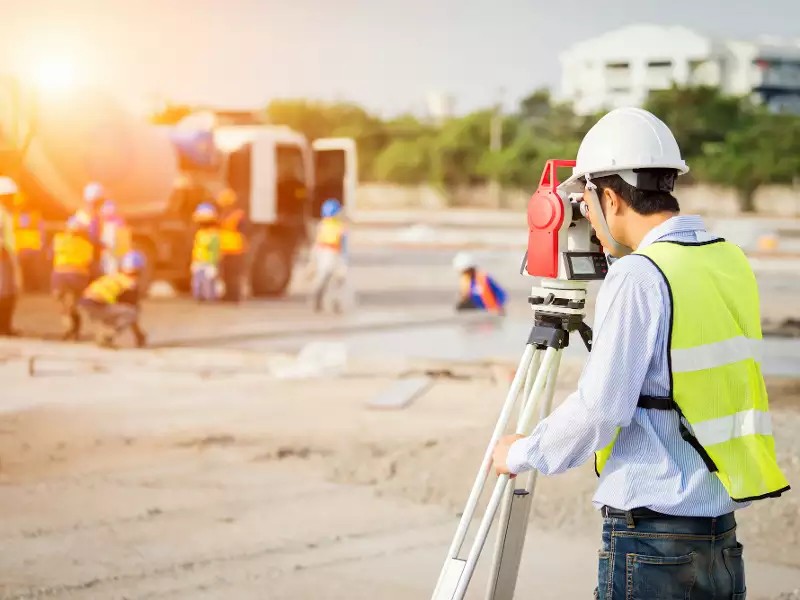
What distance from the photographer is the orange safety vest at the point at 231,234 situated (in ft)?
47.4

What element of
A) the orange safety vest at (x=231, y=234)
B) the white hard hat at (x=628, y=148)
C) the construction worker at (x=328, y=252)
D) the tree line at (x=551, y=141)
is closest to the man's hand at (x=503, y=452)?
the white hard hat at (x=628, y=148)

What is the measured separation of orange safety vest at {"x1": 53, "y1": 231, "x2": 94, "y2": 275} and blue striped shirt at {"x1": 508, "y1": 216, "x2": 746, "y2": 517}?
9.05m

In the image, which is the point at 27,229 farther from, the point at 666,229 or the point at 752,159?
the point at 752,159

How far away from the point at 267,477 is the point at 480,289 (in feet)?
22.2

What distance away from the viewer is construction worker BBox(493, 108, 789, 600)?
7.04ft

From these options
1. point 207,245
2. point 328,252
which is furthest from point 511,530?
point 207,245

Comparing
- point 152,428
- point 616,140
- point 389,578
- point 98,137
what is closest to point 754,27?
point 98,137

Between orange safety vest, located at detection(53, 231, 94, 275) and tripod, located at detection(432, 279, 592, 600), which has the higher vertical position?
tripod, located at detection(432, 279, 592, 600)

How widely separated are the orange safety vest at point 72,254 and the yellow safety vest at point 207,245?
2894mm

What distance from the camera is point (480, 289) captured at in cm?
1249

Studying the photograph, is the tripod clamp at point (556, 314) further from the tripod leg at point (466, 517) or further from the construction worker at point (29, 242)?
the construction worker at point (29, 242)

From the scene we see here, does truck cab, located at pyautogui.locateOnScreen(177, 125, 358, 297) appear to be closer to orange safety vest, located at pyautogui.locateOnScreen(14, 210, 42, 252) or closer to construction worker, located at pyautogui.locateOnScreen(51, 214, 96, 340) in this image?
orange safety vest, located at pyautogui.locateOnScreen(14, 210, 42, 252)

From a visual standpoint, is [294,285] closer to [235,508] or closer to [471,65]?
[471,65]

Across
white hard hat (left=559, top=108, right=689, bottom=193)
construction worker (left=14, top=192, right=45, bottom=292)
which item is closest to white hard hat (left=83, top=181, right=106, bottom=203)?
construction worker (left=14, top=192, right=45, bottom=292)
